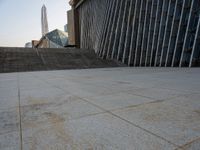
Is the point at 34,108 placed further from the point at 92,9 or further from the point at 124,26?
the point at 92,9

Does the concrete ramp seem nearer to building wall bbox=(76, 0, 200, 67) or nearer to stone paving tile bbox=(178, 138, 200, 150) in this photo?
building wall bbox=(76, 0, 200, 67)

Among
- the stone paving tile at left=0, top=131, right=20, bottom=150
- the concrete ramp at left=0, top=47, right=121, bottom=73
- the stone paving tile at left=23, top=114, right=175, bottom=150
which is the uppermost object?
the stone paving tile at left=23, top=114, right=175, bottom=150

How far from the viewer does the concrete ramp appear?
55.4 feet

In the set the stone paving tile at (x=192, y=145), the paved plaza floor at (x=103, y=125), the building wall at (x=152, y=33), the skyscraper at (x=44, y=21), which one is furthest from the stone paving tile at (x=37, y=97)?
the skyscraper at (x=44, y=21)

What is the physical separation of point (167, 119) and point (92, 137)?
1116 millimetres

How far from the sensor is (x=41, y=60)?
19031 millimetres

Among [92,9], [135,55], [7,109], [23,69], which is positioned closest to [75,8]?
[92,9]

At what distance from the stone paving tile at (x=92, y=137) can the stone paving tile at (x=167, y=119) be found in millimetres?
166

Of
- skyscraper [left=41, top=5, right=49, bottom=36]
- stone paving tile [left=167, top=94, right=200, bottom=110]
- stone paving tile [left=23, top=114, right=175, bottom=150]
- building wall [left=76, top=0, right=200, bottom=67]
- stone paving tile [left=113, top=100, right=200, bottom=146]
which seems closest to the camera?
stone paving tile [left=23, top=114, right=175, bottom=150]

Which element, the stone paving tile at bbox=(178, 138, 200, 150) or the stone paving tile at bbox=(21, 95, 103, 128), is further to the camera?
the stone paving tile at bbox=(21, 95, 103, 128)

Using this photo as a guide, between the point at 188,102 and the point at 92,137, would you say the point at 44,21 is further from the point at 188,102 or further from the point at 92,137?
the point at 92,137

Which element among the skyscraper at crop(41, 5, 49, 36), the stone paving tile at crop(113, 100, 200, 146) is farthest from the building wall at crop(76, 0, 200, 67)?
the skyscraper at crop(41, 5, 49, 36)

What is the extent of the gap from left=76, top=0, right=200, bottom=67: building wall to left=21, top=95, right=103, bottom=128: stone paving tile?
14345 mm

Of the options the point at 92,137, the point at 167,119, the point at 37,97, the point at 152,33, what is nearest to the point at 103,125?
the point at 92,137
